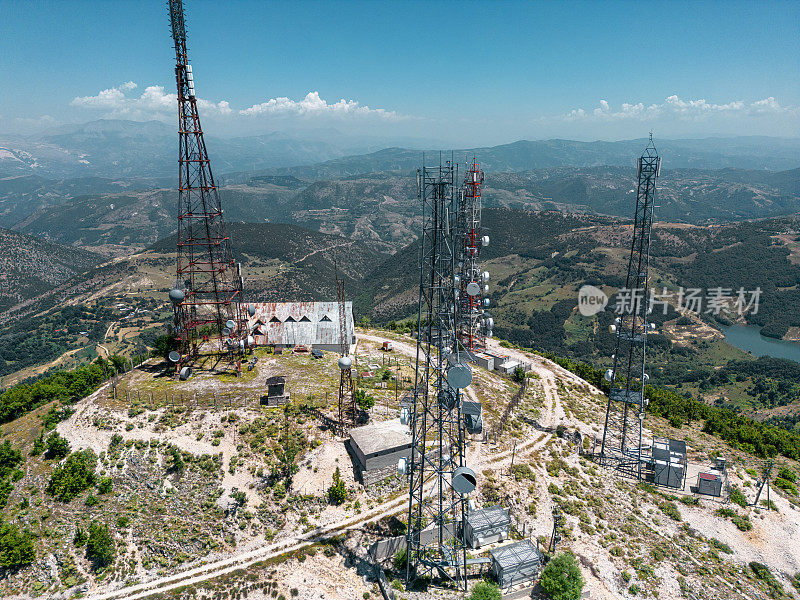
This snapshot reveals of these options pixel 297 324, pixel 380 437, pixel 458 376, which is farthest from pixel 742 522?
pixel 297 324

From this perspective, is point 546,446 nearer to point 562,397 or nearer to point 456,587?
point 562,397

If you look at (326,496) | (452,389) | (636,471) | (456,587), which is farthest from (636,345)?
(326,496)

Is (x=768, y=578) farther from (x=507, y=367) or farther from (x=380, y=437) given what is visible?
(x=507, y=367)

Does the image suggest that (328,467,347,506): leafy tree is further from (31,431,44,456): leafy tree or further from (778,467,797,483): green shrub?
(778,467,797,483): green shrub

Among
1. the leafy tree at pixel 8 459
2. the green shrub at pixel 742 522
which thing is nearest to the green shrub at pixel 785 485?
the green shrub at pixel 742 522

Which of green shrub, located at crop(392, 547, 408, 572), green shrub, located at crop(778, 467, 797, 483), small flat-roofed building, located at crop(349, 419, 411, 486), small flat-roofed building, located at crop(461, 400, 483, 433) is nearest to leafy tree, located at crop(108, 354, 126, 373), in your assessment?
small flat-roofed building, located at crop(349, 419, 411, 486)
